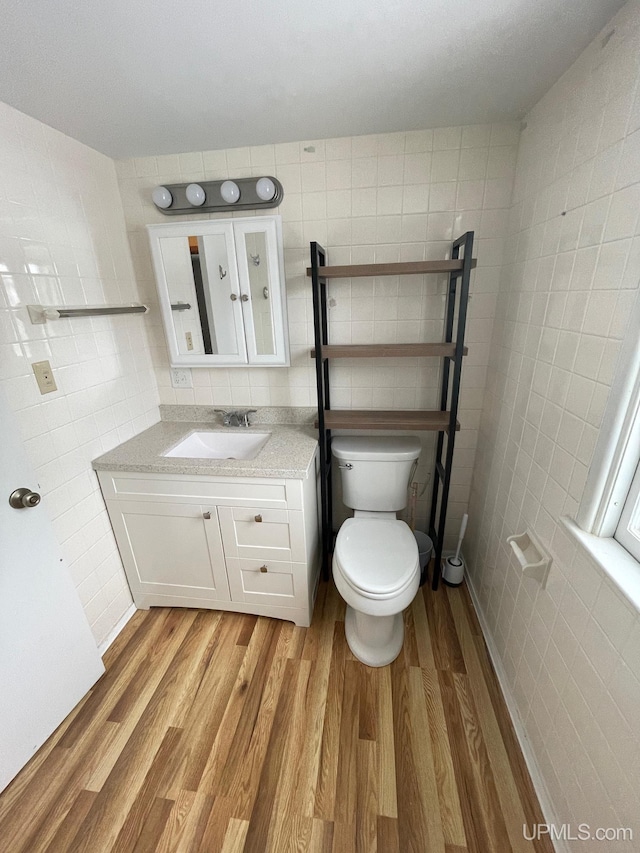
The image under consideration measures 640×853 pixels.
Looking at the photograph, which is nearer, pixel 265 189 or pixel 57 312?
pixel 57 312

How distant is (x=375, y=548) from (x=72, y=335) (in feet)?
5.01

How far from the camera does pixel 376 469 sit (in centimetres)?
163

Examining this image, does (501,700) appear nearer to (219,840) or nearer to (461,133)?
(219,840)

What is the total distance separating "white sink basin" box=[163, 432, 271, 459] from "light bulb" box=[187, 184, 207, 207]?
1.08 metres

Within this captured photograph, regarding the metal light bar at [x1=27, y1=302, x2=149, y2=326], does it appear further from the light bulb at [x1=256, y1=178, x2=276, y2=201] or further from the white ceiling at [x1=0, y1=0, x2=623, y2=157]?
the light bulb at [x1=256, y1=178, x2=276, y2=201]

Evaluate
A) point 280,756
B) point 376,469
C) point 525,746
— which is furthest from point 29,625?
point 525,746

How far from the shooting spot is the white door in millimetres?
1063

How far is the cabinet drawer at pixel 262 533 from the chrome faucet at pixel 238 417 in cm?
51

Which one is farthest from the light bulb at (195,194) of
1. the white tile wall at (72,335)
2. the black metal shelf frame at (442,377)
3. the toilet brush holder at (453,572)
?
the toilet brush holder at (453,572)

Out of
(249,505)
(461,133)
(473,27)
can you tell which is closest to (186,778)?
(249,505)

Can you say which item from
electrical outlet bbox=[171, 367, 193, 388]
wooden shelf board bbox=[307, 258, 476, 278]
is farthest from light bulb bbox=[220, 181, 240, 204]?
electrical outlet bbox=[171, 367, 193, 388]

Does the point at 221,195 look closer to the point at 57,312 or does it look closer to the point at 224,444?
the point at 57,312

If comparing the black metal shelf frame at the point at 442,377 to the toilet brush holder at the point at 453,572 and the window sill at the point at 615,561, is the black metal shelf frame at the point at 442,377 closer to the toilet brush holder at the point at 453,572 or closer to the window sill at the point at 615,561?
the toilet brush holder at the point at 453,572

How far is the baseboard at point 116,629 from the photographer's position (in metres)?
1.53
